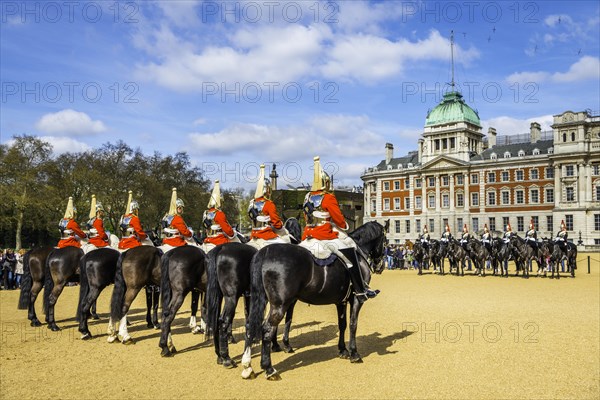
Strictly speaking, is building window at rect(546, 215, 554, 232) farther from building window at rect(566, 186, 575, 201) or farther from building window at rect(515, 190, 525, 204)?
building window at rect(515, 190, 525, 204)

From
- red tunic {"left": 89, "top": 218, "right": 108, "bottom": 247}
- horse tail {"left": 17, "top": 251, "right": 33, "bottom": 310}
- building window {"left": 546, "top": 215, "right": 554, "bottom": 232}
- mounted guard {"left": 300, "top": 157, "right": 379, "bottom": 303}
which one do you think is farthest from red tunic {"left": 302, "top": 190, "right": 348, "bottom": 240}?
building window {"left": 546, "top": 215, "right": 554, "bottom": 232}

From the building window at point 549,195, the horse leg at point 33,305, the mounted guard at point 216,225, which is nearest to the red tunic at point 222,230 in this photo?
the mounted guard at point 216,225

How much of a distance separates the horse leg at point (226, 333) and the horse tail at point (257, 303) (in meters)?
0.80

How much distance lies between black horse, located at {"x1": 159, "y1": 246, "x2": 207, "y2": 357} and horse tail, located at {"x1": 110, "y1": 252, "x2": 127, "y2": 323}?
4.43 ft

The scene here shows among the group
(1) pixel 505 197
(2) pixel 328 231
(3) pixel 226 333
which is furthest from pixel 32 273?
(1) pixel 505 197

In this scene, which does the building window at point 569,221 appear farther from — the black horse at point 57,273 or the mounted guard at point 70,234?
the black horse at point 57,273

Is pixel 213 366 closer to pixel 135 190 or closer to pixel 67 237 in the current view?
pixel 67 237

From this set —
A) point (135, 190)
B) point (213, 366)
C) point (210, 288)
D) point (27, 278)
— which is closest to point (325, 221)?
point (210, 288)

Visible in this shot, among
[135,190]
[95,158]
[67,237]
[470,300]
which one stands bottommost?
[470,300]

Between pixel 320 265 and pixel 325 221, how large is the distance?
37.2 inches

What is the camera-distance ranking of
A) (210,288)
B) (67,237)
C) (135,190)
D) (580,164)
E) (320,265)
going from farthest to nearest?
(580,164) → (135,190) → (67,237) → (210,288) → (320,265)

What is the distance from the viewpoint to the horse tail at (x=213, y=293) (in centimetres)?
963

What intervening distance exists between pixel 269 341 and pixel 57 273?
731cm

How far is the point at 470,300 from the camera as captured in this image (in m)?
18.1
